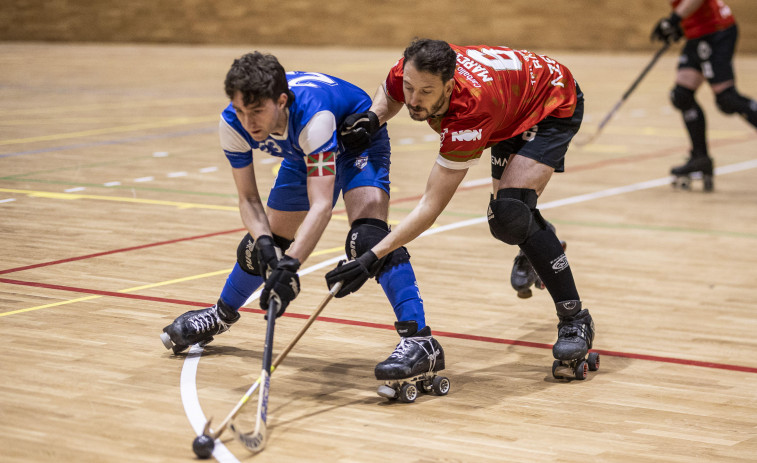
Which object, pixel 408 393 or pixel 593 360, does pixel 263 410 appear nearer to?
pixel 408 393

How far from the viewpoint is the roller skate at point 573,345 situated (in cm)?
409

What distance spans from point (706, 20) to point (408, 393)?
19.6 ft

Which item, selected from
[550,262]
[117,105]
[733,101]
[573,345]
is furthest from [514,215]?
[117,105]

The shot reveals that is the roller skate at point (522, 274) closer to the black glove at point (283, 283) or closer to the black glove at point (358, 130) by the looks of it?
the black glove at point (358, 130)

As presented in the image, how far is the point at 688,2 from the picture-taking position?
848 centimetres

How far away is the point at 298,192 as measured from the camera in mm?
4168

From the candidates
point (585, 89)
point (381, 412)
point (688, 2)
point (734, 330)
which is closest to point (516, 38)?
point (585, 89)

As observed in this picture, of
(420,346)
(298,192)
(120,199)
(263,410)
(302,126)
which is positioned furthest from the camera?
(120,199)

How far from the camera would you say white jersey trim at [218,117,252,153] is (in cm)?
379

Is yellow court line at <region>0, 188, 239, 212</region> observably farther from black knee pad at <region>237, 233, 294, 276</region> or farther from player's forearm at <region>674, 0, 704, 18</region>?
player's forearm at <region>674, 0, 704, 18</region>

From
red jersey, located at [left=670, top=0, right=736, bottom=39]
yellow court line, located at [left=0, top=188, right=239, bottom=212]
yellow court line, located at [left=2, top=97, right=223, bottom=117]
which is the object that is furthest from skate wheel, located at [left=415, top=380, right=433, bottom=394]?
yellow court line, located at [left=2, top=97, right=223, bottom=117]

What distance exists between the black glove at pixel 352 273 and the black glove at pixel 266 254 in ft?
0.64

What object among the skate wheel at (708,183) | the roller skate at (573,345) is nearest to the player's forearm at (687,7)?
the skate wheel at (708,183)

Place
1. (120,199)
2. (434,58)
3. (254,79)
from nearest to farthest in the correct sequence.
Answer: (254,79) < (434,58) < (120,199)
